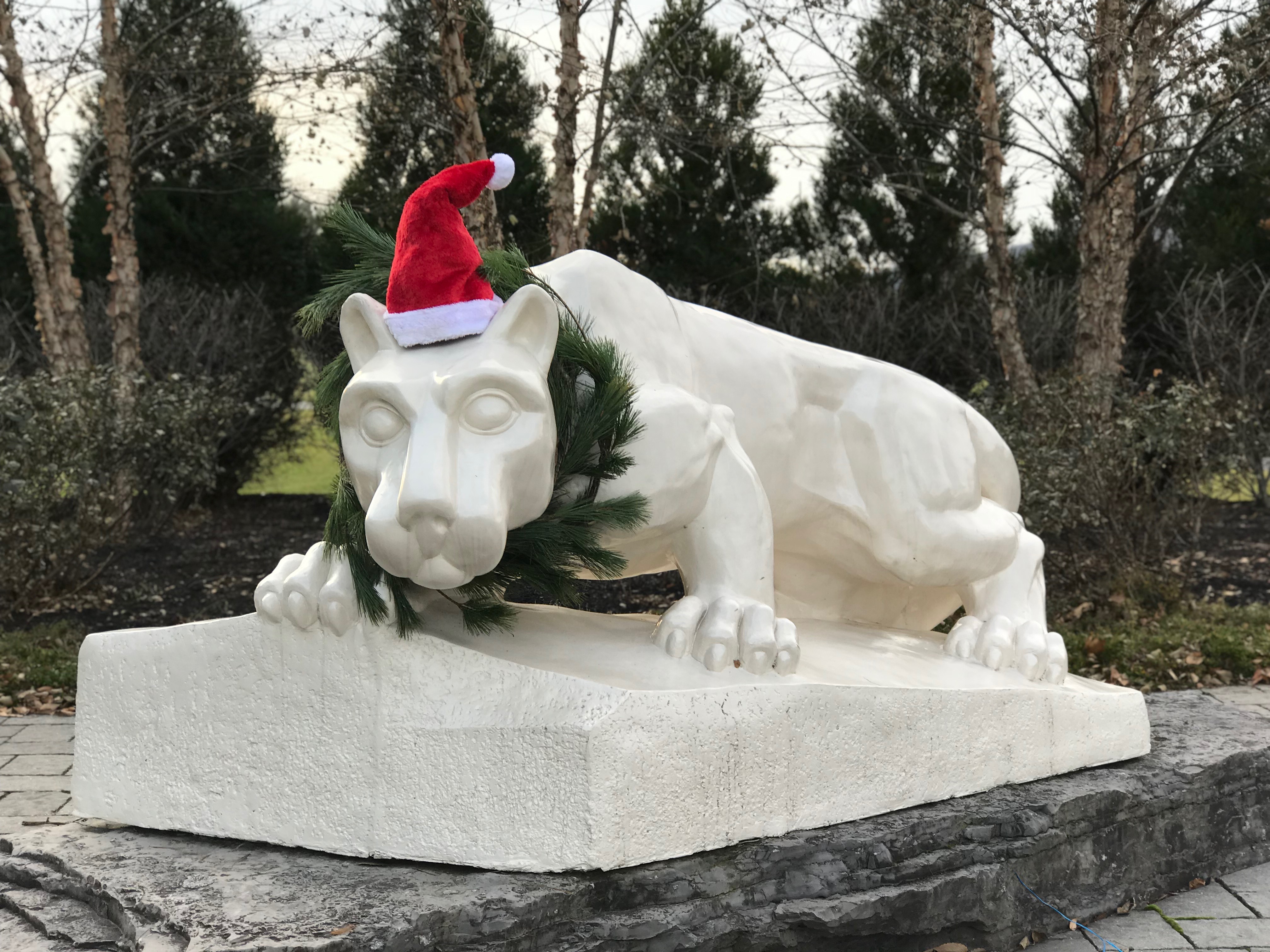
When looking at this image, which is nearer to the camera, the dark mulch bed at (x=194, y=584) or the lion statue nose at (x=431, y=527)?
the lion statue nose at (x=431, y=527)

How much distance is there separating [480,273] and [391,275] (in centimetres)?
20

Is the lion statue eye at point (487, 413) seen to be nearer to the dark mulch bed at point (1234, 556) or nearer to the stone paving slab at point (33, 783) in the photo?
the stone paving slab at point (33, 783)

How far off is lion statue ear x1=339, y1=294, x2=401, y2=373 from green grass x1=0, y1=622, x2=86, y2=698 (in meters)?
4.12

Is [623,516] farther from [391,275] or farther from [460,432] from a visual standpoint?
[391,275]

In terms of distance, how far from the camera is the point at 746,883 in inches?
106

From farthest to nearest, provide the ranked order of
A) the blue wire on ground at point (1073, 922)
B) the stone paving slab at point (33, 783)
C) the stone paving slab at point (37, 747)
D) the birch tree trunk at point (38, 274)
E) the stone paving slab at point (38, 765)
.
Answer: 1. the birch tree trunk at point (38, 274)
2. the stone paving slab at point (37, 747)
3. the stone paving slab at point (38, 765)
4. the stone paving slab at point (33, 783)
5. the blue wire on ground at point (1073, 922)

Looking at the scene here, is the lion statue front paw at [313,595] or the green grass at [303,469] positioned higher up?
the lion statue front paw at [313,595]

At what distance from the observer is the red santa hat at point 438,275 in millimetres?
2590

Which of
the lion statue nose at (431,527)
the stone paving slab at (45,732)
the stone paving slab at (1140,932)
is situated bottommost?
the stone paving slab at (45,732)

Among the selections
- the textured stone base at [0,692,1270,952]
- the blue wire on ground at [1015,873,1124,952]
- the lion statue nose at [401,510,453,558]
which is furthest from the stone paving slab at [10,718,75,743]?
the blue wire on ground at [1015,873,1124,952]

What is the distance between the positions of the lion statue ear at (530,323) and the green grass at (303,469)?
28.4 ft

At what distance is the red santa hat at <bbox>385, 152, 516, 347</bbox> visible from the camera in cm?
259

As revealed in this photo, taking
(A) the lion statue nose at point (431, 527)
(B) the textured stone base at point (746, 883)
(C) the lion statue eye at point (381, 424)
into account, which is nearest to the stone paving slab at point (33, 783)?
(B) the textured stone base at point (746, 883)

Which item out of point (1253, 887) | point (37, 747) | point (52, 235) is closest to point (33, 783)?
point (37, 747)
